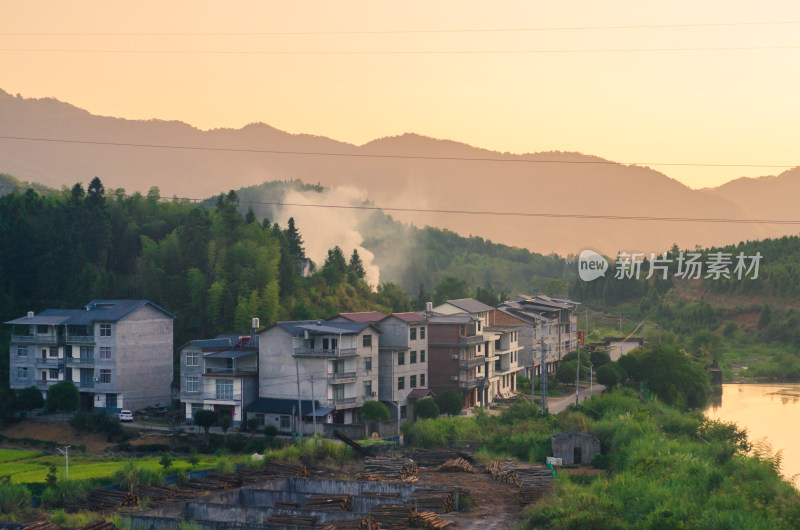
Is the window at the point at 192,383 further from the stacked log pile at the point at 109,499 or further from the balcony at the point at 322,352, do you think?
the stacked log pile at the point at 109,499

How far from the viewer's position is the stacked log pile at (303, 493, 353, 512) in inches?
864

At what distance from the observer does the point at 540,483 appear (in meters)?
25.1

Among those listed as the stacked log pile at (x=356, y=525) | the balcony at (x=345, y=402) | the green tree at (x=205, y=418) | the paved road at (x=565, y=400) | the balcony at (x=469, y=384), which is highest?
the balcony at (x=469, y=384)

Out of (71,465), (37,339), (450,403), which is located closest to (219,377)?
(71,465)

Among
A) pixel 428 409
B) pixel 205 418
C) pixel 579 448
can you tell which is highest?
pixel 428 409

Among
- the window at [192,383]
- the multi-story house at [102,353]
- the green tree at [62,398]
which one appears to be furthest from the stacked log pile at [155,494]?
the multi-story house at [102,353]

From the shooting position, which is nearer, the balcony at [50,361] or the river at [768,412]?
the river at [768,412]

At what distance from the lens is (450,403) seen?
3719cm

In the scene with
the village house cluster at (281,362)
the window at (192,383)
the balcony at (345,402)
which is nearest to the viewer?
the balcony at (345,402)

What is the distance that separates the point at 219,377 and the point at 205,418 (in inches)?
95.2

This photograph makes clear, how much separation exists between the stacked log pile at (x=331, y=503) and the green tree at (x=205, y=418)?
12.5 meters

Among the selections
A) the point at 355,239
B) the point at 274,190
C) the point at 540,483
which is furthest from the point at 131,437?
the point at 274,190

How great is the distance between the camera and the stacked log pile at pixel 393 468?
2625cm

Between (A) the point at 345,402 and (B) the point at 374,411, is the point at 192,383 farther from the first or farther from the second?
(B) the point at 374,411
